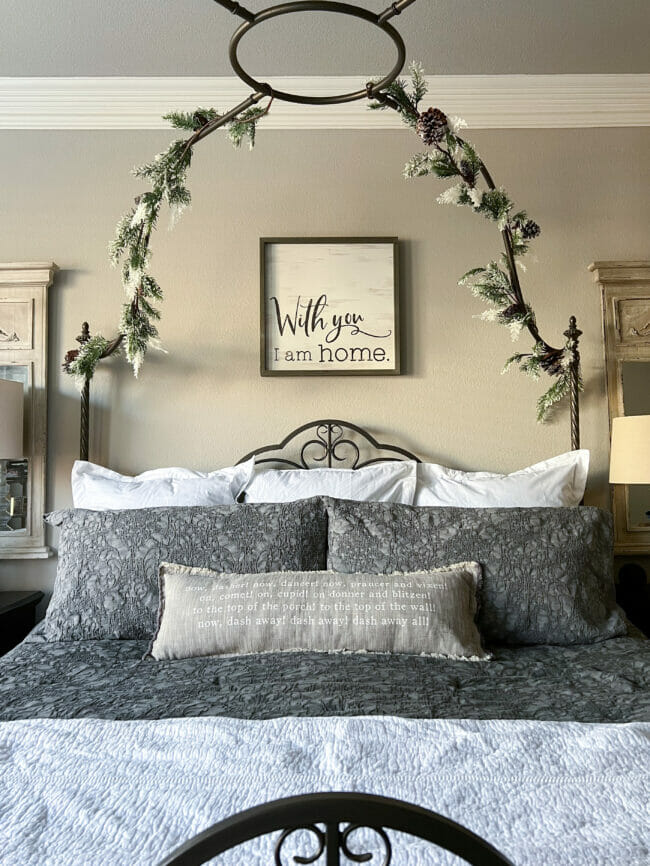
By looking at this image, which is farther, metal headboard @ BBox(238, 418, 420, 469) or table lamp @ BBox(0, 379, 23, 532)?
metal headboard @ BBox(238, 418, 420, 469)

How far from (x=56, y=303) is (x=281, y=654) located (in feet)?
5.93

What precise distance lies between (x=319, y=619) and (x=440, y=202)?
1.50 metres

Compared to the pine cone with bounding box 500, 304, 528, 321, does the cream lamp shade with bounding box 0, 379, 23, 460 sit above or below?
below

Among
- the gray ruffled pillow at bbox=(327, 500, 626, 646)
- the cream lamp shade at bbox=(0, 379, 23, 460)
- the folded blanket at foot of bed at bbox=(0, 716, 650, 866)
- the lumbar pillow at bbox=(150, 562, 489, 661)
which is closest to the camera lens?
the folded blanket at foot of bed at bbox=(0, 716, 650, 866)

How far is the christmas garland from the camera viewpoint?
2.11m

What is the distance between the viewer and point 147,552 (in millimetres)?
2082

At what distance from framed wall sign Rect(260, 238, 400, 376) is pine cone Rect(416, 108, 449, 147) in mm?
716

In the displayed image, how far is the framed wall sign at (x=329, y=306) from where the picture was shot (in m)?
2.80

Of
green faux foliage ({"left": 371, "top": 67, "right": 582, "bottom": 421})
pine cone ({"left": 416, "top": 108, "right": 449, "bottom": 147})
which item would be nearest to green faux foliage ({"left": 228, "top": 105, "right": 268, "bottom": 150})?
green faux foliage ({"left": 371, "top": 67, "right": 582, "bottom": 421})

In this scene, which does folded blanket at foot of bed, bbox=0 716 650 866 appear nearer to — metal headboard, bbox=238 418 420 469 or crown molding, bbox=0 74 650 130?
metal headboard, bbox=238 418 420 469

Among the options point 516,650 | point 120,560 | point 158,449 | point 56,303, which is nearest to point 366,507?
point 516,650

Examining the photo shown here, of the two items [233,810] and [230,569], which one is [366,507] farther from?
[233,810]

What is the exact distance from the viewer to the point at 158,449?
9.18 feet

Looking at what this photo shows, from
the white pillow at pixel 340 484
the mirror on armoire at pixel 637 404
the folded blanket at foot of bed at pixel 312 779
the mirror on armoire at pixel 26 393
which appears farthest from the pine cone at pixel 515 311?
the mirror on armoire at pixel 26 393
